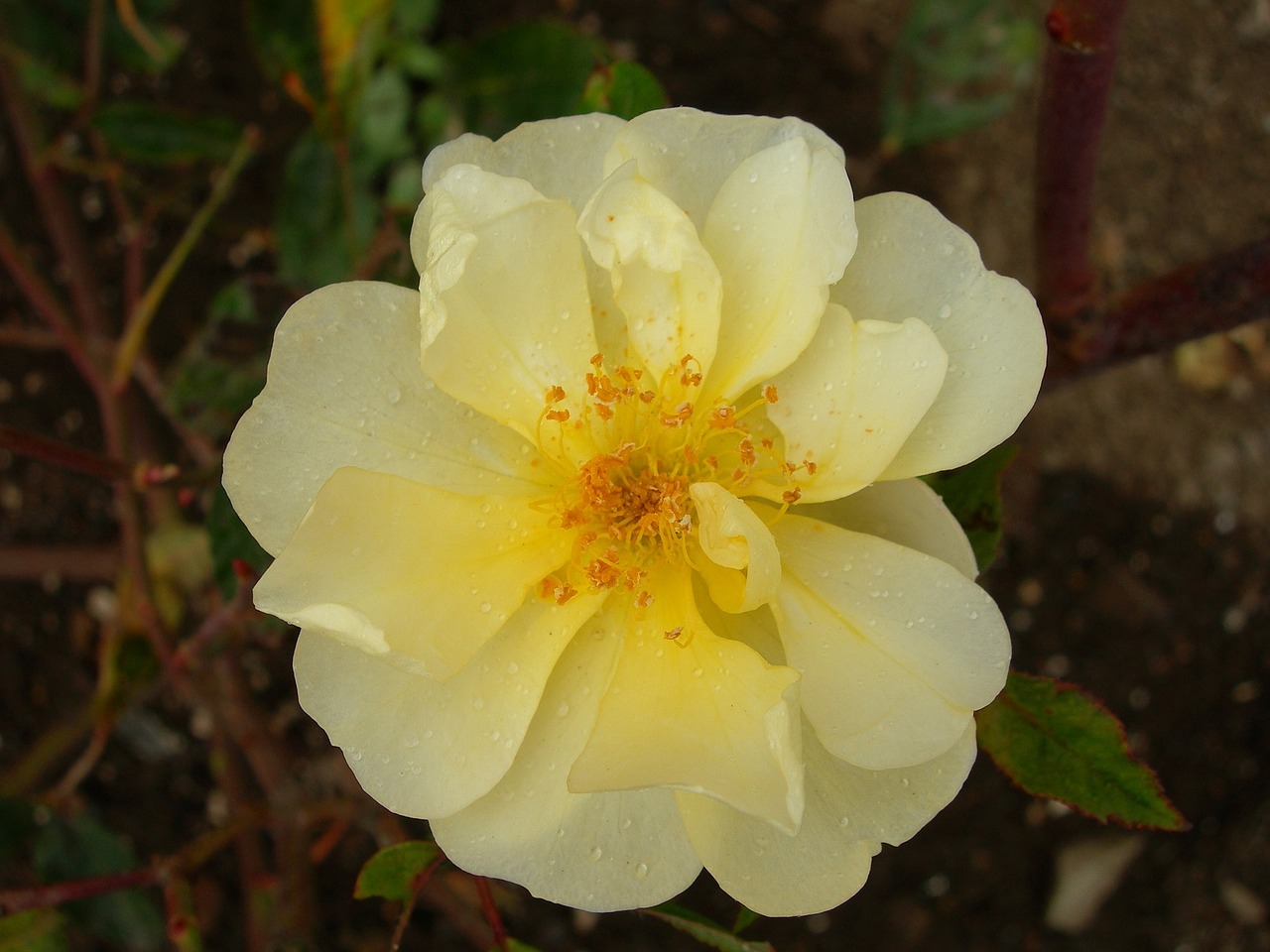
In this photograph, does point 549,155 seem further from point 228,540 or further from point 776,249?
point 228,540

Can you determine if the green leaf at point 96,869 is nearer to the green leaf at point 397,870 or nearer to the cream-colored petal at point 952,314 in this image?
the green leaf at point 397,870

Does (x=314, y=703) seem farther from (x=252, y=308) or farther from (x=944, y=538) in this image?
(x=252, y=308)

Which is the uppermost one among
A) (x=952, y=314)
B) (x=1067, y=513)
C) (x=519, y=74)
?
(x=952, y=314)

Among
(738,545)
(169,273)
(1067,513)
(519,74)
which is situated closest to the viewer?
(738,545)

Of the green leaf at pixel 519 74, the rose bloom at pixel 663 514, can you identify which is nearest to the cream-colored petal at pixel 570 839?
the rose bloom at pixel 663 514

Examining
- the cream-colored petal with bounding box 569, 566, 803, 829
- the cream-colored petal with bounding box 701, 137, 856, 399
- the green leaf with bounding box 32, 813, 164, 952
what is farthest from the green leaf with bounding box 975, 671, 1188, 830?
the green leaf with bounding box 32, 813, 164, 952

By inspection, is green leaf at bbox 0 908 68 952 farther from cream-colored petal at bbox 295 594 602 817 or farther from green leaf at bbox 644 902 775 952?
green leaf at bbox 644 902 775 952

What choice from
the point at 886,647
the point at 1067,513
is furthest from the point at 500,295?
the point at 1067,513
